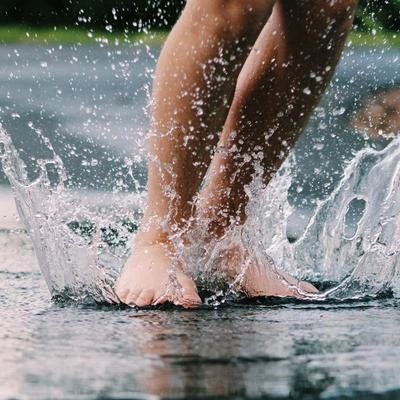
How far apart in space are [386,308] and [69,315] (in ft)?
1.83

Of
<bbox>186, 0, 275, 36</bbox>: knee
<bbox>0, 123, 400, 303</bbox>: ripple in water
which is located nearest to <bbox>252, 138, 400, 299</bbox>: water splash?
<bbox>0, 123, 400, 303</bbox>: ripple in water

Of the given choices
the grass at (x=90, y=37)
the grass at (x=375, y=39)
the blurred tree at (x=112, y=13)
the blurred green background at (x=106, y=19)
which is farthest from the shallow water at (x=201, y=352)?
the blurred tree at (x=112, y=13)

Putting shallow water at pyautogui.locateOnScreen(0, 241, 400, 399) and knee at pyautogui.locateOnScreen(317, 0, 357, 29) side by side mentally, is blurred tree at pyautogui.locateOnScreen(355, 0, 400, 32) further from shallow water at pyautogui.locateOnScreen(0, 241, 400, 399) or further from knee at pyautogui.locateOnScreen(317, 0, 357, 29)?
shallow water at pyautogui.locateOnScreen(0, 241, 400, 399)

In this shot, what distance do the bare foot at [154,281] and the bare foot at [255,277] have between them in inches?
4.3

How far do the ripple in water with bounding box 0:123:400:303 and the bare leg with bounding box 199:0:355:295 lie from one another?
4 centimetres

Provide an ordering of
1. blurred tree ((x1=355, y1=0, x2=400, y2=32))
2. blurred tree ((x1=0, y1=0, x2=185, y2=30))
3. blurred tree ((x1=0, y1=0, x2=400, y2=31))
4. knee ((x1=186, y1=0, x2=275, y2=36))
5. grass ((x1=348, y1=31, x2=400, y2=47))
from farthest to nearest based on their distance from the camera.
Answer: blurred tree ((x1=0, y1=0, x2=185, y2=30)) → blurred tree ((x1=0, y1=0, x2=400, y2=31)) → blurred tree ((x1=355, y1=0, x2=400, y2=32)) → grass ((x1=348, y1=31, x2=400, y2=47)) → knee ((x1=186, y1=0, x2=275, y2=36))

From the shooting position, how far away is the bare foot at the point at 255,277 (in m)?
2.71

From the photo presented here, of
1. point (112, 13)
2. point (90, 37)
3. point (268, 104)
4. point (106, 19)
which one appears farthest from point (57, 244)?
point (106, 19)

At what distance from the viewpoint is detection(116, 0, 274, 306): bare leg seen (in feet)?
8.36

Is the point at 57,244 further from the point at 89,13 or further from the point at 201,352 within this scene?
the point at 89,13

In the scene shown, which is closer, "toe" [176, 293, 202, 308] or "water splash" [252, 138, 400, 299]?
"toe" [176, 293, 202, 308]

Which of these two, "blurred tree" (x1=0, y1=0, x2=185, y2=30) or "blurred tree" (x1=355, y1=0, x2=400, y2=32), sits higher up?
"blurred tree" (x1=0, y1=0, x2=185, y2=30)

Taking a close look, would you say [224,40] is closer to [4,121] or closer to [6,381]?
[6,381]

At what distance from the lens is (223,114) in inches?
104
